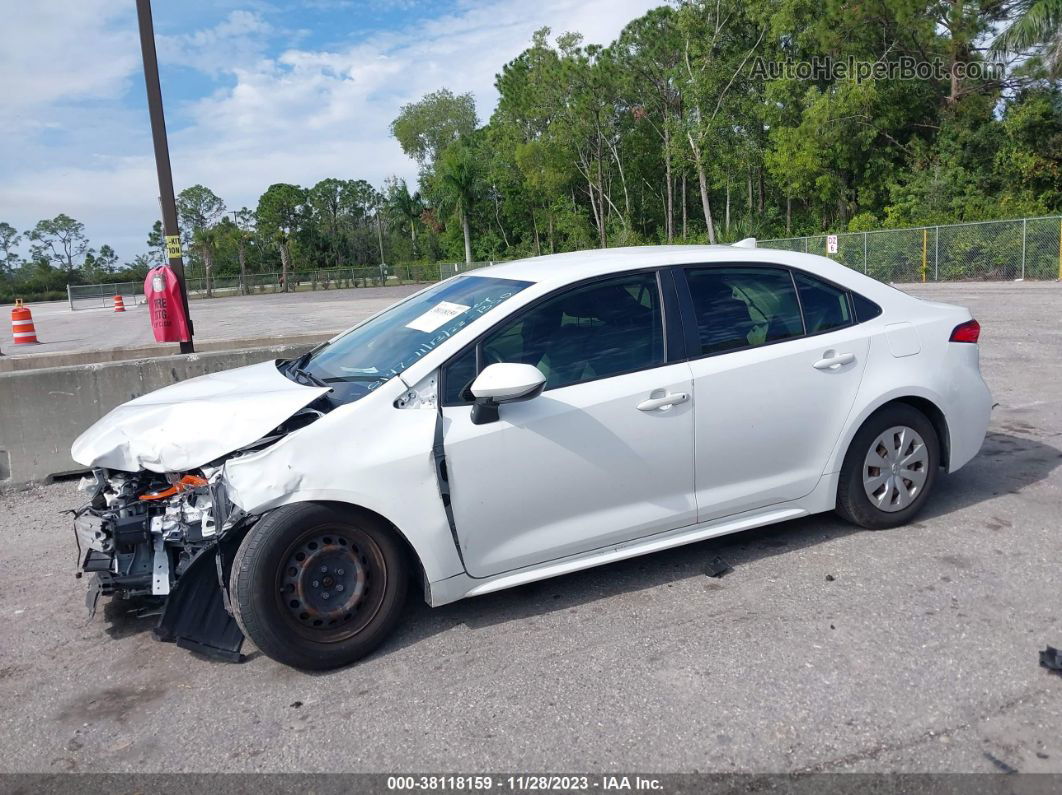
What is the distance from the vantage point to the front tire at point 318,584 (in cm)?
A: 337

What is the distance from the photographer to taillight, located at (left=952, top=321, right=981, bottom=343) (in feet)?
15.6

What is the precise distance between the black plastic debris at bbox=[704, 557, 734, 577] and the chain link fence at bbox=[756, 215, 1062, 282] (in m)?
23.0

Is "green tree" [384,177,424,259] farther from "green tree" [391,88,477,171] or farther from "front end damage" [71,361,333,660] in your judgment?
"front end damage" [71,361,333,660]

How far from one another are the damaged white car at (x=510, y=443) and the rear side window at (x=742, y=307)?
0.04 feet

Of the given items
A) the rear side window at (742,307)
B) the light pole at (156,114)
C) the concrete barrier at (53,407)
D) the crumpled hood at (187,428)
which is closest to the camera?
the crumpled hood at (187,428)

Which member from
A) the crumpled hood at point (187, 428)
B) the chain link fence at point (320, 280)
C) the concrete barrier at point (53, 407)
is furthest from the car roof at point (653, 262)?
the chain link fence at point (320, 280)

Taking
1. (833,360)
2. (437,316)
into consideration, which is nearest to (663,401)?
(833,360)

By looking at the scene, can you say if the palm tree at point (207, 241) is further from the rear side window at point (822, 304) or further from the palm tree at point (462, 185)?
the rear side window at point (822, 304)

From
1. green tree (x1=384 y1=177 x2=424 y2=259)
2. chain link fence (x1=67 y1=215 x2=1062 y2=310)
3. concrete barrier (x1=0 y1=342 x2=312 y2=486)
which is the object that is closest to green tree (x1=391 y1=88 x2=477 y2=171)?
green tree (x1=384 y1=177 x2=424 y2=259)

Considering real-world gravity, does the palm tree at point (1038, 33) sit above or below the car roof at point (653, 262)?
above

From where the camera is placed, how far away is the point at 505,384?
3.48 m

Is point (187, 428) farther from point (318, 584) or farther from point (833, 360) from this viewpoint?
point (833, 360)

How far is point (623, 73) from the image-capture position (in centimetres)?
5022

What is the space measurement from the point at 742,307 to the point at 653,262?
1.76 ft
